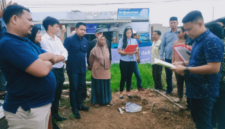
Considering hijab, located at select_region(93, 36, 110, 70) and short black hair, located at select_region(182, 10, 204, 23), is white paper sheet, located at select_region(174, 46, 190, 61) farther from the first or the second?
hijab, located at select_region(93, 36, 110, 70)

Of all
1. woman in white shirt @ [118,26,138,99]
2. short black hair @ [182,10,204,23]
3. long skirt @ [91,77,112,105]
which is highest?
short black hair @ [182,10,204,23]

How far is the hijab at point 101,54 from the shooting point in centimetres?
361

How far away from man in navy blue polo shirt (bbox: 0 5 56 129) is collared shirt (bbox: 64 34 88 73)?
1.79m

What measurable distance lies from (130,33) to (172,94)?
2.30 meters

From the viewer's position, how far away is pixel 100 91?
3.81 m

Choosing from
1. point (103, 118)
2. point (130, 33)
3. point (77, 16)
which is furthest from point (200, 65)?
point (77, 16)

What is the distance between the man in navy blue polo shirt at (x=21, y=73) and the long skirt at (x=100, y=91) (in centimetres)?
238

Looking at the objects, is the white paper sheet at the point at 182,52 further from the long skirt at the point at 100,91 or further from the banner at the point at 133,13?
the banner at the point at 133,13

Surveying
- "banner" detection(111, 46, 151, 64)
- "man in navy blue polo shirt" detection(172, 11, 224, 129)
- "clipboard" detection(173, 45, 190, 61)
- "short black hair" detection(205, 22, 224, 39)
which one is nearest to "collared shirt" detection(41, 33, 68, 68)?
"clipboard" detection(173, 45, 190, 61)

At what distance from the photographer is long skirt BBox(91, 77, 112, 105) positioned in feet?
12.4

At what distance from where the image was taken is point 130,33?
13.6ft

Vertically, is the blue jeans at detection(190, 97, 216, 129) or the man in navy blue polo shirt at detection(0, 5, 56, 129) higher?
the man in navy blue polo shirt at detection(0, 5, 56, 129)

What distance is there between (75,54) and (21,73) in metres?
1.96

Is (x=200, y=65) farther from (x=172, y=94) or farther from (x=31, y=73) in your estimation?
(x=172, y=94)
